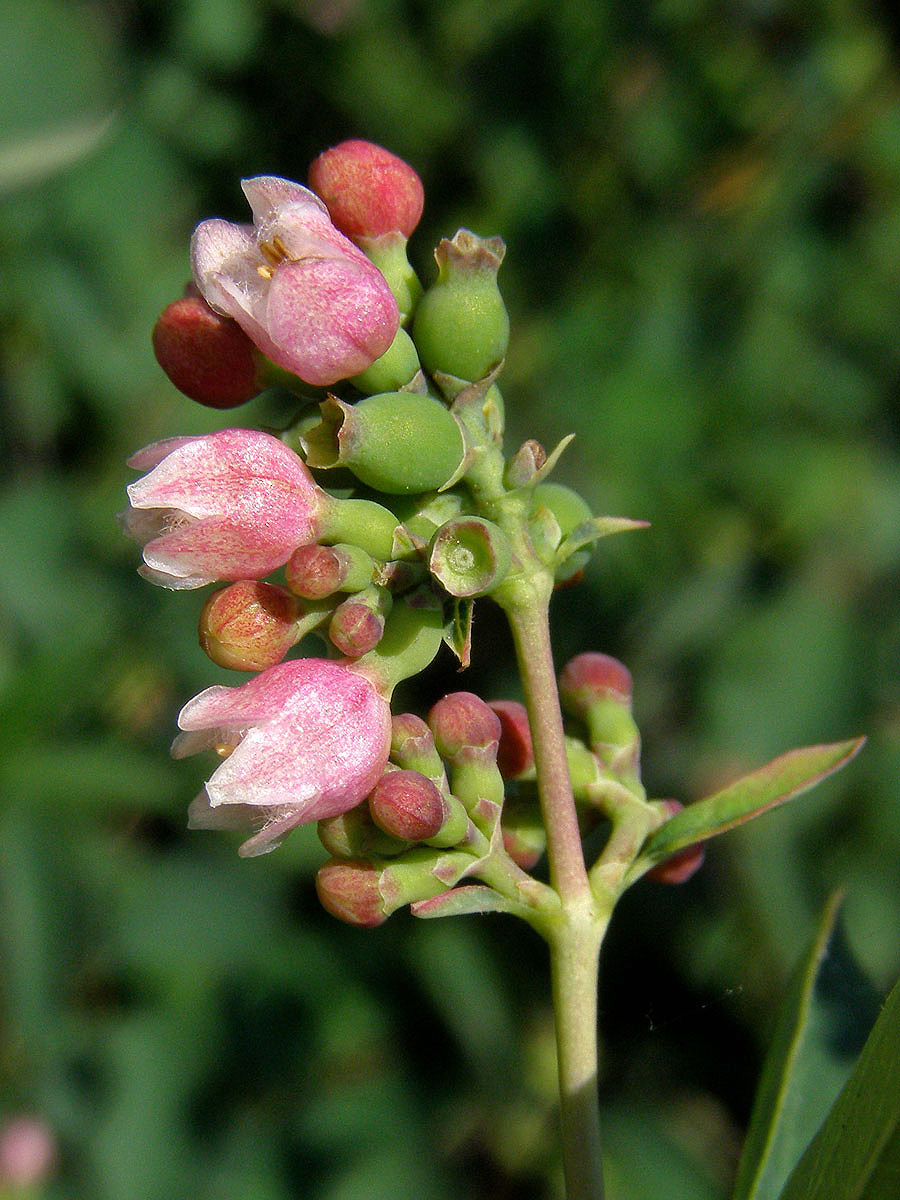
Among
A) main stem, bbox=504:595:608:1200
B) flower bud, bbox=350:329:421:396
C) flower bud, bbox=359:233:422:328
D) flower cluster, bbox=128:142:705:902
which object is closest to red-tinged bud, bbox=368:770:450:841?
flower cluster, bbox=128:142:705:902

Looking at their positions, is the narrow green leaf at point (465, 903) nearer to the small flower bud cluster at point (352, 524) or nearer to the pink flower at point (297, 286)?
the small flower bud cluster at point (352, 524)

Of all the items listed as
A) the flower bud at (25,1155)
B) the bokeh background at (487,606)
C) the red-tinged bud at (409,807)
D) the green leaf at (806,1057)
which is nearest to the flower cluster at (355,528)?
the red-tinged bud at (409,807)

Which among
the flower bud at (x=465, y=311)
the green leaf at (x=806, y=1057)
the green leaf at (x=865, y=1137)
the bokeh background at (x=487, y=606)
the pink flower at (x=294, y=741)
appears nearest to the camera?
the green leaf at (x=865, y=1137)

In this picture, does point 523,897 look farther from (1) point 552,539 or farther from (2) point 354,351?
(2) point 354,351

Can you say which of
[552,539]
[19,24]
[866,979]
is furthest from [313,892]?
[19,24]

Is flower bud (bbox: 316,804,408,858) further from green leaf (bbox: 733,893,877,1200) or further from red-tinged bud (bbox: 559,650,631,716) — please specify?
green leaf (bbox: 733,893,877,1200)

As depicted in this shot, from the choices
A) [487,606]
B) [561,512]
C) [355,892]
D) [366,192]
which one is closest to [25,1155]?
[487,606]
